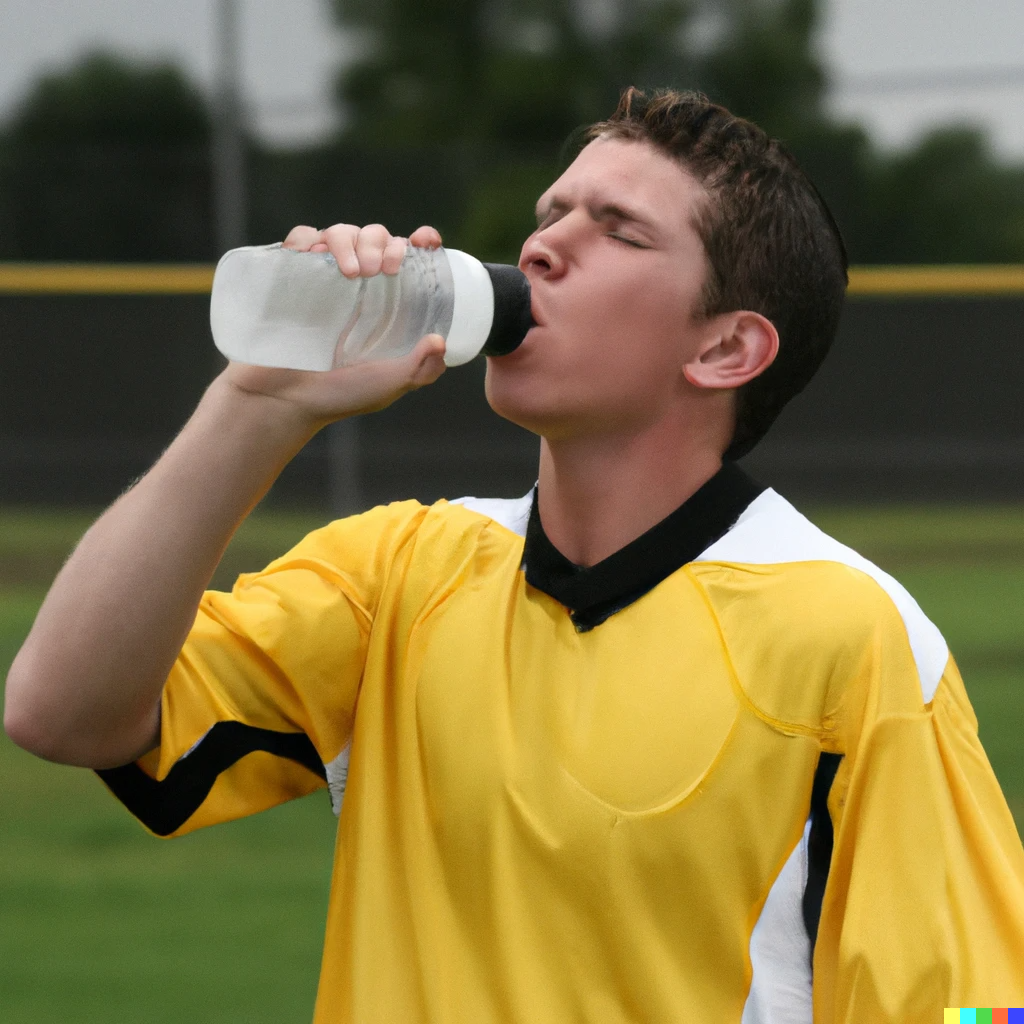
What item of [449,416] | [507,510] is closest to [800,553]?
[507,510]

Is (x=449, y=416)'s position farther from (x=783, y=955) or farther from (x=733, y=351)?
(x=783, y=955)

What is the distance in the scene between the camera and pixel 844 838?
145 centimetres

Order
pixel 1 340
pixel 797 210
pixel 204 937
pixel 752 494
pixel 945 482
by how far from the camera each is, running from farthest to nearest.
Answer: pixel 945 482, pixel 1 340, pixel 204 937, pixel 797 210, pixel 752 494

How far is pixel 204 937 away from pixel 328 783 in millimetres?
2343

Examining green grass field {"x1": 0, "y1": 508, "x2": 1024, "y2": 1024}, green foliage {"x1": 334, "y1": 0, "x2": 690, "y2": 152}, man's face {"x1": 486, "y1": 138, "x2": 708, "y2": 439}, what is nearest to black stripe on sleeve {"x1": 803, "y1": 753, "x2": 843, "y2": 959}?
man's face {"x1": 486, "y1": 138, "x2": 708, "y2": 439}

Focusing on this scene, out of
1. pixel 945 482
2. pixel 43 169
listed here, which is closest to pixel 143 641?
pixel 945 482

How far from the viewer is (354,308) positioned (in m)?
1.57

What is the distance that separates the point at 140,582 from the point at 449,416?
9.50 meters

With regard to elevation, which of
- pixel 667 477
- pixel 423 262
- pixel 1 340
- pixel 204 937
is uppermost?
pixel 423 262

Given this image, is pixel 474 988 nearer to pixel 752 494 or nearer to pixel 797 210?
pixel 752 494

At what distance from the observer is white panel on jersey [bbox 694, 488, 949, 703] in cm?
149

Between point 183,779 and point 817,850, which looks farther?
point 183,779

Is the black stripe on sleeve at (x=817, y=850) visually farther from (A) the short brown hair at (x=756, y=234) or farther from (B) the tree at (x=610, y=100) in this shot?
(B) the tree at (x=610, y=100)

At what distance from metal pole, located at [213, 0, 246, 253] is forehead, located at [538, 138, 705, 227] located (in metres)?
7.92
